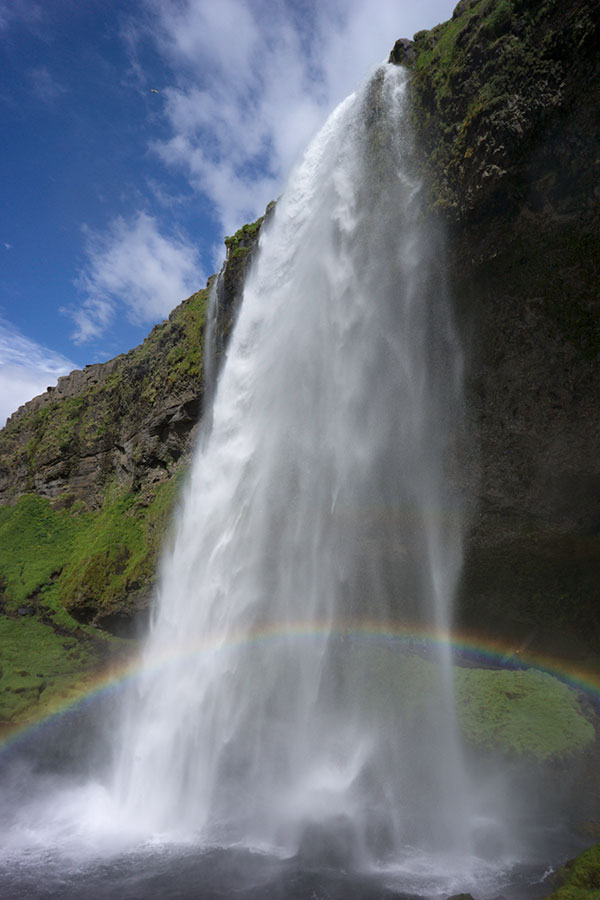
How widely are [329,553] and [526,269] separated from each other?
316 inches

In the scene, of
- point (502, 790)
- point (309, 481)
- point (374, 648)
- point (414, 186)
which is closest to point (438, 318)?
point (414, 186)

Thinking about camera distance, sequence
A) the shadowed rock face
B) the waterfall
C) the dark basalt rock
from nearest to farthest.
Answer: the waterfall, the dark basalt rock, the shadowed rock face

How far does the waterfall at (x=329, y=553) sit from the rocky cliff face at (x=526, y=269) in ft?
A: 2.48

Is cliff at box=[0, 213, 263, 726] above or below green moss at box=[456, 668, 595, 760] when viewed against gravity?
above

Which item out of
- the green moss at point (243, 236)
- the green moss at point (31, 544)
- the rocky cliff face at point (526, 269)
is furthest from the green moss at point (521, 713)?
Answer: the green moss at point (31, 544)

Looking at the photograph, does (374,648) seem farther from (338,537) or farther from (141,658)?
(141,658)

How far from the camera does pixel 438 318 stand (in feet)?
38.7

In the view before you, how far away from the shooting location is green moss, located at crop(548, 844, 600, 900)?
5.86m

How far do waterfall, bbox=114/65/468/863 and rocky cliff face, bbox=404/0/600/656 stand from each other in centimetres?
76

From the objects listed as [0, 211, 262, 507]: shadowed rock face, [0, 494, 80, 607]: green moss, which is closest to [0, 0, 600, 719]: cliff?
[0, 211, 262, 507]: shadowed rock face

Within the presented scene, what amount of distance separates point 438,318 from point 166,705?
11.2m

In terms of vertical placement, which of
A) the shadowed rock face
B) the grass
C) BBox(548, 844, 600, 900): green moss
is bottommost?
BBox(548, 844, 600, 900): green moss

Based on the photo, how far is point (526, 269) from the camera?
10.4 metres

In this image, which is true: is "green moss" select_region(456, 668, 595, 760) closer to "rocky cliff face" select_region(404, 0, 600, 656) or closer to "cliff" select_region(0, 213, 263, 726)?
"rocky cliff face" select_region(404, 0, 600, 656)
